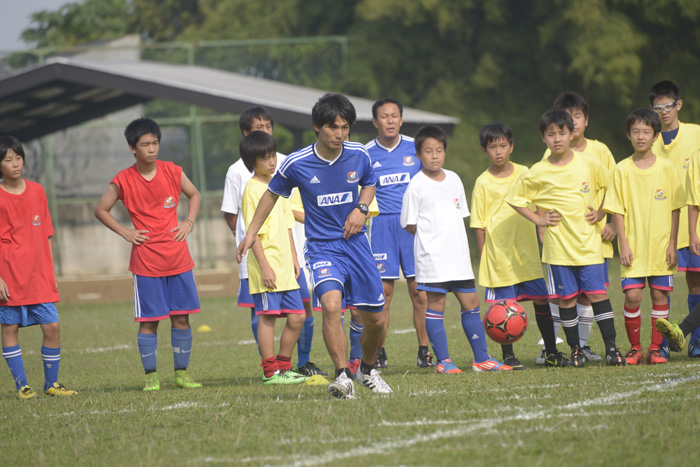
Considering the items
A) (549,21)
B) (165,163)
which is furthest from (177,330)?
(549,21)

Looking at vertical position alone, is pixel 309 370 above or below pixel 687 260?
below

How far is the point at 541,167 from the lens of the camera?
6641 mm

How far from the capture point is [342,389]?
5203 millimetres

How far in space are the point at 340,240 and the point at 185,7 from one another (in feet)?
93.6

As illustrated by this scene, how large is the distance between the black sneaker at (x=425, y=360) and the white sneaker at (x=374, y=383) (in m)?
1.53

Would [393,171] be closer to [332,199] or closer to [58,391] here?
[332,199]

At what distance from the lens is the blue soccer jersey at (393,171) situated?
757 cm

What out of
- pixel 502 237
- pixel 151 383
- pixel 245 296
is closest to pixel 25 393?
pixel 151 383

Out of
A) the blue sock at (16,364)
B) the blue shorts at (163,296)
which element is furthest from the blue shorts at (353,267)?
the blue sock at (16,364)

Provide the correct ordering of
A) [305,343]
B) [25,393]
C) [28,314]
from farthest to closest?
1. [305,343]
2. [28,314]
3. [25,393]

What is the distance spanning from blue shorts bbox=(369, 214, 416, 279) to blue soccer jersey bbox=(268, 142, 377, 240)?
1.79 metres

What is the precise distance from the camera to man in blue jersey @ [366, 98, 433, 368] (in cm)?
739

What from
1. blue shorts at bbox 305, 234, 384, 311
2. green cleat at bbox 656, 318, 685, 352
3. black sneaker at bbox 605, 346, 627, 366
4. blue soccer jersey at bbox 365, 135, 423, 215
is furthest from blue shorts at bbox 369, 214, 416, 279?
green cleat at bbox 656, 318, 685, 352

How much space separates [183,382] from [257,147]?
6.29 ft
